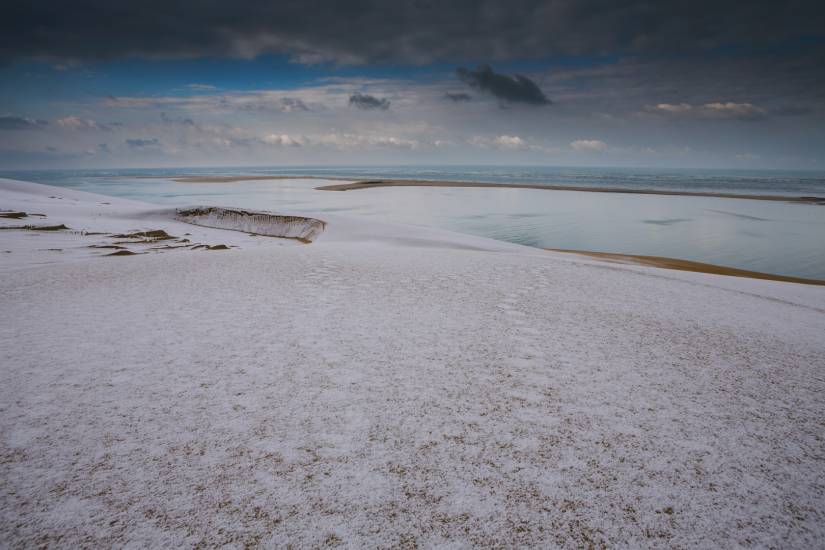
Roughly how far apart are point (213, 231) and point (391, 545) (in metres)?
18.7

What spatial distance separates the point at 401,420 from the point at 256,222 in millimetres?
18058

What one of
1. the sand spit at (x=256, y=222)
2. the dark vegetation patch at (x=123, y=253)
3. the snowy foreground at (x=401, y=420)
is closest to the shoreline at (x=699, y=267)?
the snowy foreground at (x=401, y=420)

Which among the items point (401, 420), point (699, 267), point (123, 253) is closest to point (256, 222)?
point (123, 253)

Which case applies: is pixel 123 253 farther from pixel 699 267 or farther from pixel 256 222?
pixel 699 267

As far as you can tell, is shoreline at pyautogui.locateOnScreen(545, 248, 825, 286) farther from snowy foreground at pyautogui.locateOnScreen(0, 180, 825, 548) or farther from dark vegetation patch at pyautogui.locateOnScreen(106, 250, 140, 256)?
dark vegetation patch at pyautogui.locateOnScreen(106, 250, 140, 256)

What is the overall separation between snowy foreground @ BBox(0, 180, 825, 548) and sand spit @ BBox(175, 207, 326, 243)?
11074 millimetres

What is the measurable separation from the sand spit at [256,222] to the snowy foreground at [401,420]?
11.1 m

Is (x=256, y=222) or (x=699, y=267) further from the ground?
(x=256, y=222)

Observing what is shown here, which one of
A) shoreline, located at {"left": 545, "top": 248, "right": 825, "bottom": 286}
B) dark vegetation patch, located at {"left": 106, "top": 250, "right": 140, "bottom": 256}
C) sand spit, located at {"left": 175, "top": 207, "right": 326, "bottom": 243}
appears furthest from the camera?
sand spit, located at {"left": 175, "top": 207, "right": 326, "bottom": 243}

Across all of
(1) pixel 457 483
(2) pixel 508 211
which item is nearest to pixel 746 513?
(1) pixel 457 483

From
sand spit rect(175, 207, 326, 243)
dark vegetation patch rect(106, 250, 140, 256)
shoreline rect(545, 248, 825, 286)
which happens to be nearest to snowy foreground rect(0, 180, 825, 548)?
dark vegetation patch rect(106, 250, 140, 256)

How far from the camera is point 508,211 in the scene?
32.5 m

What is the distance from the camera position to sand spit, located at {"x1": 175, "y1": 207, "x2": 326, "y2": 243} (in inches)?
698

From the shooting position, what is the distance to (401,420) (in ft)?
10.4
